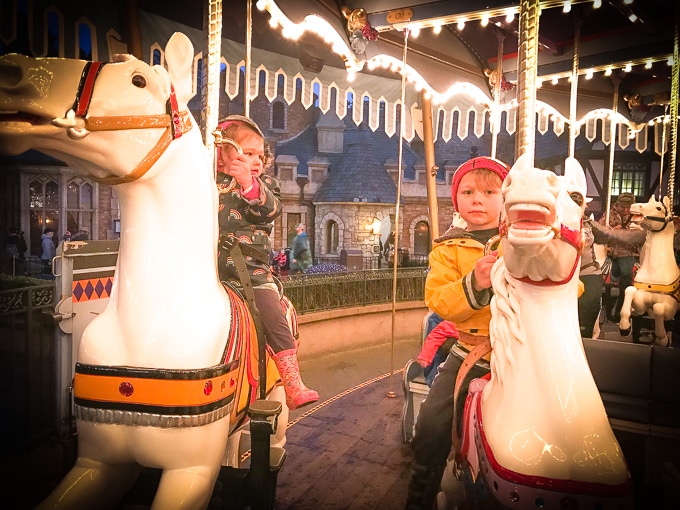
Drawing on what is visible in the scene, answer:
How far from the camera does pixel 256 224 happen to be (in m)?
2.49

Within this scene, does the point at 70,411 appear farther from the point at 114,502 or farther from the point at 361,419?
the point at 361,419

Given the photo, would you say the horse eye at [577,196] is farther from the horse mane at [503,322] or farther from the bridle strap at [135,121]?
the bridle strap at [135,121]

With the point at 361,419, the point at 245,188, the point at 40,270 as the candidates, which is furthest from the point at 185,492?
the point at 40,270

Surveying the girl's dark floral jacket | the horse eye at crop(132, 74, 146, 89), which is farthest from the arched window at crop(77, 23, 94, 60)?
the horse eye at crop(132, 74, 146, 89)

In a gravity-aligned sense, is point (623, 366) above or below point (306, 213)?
below

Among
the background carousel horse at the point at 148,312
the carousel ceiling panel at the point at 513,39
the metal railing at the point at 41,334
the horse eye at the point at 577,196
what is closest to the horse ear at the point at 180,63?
the background carousel horse at the point at 148,312

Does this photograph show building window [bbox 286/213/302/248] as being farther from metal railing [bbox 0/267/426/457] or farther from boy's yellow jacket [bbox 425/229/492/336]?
boy's yellow jacket [bbox 425/229/492/336]

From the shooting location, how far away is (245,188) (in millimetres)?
2281

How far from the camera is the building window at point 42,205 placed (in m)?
14.0

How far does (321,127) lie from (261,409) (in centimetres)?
2101

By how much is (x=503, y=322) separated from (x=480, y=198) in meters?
0.91

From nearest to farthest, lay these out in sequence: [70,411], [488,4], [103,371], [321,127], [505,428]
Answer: [505,428] < [103,371] < [70,411] < [488,4] < [321,127]

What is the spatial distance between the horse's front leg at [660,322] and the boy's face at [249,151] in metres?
4.43

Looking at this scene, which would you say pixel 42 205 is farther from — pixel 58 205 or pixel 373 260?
pixel 373 260
